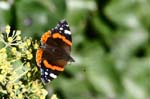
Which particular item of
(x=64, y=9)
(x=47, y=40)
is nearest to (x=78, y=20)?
(x=64, y=9)

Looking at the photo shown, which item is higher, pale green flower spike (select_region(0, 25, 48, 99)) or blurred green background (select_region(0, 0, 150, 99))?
blurred green background (select_region(0, 0, 150, 99))

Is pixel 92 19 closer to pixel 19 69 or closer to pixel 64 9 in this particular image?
pixel 64 9

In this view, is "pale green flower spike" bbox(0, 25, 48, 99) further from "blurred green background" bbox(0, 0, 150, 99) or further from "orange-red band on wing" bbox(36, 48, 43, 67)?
"blurred green background" bbox(0, 0, 150, 99)

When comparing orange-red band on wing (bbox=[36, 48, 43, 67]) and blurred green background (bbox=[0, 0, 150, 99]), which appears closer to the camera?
orange-red band on wing (bbox=[36, 48, 43, 67])

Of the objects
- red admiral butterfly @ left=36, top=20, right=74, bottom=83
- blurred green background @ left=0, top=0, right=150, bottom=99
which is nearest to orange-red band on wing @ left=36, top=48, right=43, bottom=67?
red admiral butterfly @ left=36, top=20, right=74, bottom=83

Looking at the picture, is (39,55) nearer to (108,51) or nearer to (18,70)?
(18,70)

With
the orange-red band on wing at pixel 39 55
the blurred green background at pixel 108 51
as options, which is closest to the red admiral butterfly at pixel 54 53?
the orange-red band on wing at pixel 39 55

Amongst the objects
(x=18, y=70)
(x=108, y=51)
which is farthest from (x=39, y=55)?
(x=108, y=51)
